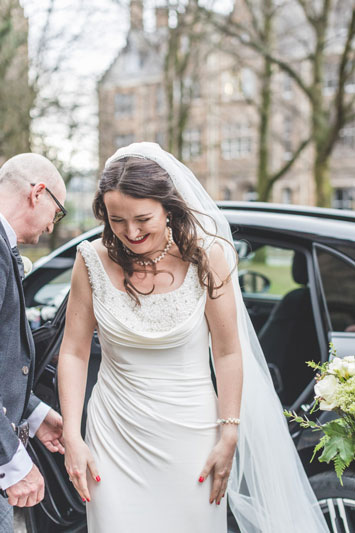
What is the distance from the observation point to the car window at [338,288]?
2658 mm

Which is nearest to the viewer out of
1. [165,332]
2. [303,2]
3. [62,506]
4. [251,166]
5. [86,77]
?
[165,332]

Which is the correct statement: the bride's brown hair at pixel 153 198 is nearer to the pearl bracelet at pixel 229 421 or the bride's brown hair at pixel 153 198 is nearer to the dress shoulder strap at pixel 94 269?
the dress shoulder strap at pixel 94 269

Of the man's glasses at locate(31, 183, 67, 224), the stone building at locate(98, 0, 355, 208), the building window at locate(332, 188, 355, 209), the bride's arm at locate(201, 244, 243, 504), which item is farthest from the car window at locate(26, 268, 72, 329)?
the building window at locate(332, 188, 355, 209)

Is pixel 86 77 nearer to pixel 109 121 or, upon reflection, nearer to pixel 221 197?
pixel 109 121

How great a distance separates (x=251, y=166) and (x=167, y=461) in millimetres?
36746

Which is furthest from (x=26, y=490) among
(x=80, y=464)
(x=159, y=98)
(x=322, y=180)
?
(x=159, y=98)

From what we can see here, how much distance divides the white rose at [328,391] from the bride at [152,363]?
358 mm

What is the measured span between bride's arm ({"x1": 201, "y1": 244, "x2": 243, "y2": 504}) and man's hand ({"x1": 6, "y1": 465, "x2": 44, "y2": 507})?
610mm

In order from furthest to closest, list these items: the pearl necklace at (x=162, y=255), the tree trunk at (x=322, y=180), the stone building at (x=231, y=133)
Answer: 1. the stone building at (x=231, y=133)
2. the tree trunk at (x=322, y=180)
3. the pearl necklace at (x=162, y=255)

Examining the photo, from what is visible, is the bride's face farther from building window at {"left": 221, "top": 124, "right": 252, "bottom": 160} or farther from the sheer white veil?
building window at {"left": 221, "top": 124, "right": 252, "bottom": 160}

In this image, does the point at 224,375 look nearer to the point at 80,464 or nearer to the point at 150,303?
the point at 150,303

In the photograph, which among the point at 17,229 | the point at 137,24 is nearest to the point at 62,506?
the point at 17,229

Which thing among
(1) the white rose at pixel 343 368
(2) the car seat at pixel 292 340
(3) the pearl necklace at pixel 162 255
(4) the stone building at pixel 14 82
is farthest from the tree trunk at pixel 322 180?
(1) the white rose at pixel 343 368

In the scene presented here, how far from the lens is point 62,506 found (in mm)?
2617
